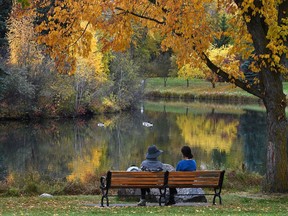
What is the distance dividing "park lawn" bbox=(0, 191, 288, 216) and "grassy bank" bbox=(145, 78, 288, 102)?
58770 millimetres

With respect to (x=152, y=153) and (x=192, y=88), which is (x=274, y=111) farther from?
(x=192, y=88)

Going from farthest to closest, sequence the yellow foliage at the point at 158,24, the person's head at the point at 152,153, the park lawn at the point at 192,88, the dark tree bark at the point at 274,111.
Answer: the park lawn at the point at 192,88 < the dark tree bark at the point at 274,111 < the yellow foliage at the point at 158,24 < the person's head at the point at 152,153

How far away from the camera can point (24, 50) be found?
49312mm

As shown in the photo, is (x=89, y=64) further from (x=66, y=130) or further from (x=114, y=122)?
(x=66, y=130)

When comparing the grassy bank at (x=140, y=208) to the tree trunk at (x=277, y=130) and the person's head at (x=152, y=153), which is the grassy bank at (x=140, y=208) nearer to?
the tree trunk at (x=277, y=130)

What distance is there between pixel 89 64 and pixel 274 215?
43711 mm

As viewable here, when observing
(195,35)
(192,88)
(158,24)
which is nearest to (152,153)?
(195,35)

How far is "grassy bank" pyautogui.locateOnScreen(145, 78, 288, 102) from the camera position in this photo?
243ft

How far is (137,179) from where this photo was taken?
497 inches

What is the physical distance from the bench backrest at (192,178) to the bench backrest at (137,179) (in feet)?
0.73

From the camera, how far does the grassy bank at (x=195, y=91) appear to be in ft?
243

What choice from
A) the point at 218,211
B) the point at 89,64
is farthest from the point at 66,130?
the point at 218,211

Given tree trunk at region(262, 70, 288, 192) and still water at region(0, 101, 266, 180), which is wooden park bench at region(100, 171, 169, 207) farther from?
still water at region(0, 101, 266, 180)

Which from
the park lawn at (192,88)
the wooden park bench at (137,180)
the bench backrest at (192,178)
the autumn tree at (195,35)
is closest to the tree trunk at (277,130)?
the autumn tree at (195,35)
